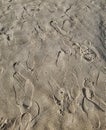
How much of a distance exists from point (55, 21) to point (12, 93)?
72cm

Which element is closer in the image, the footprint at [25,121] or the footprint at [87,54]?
the footprint at [25,121]

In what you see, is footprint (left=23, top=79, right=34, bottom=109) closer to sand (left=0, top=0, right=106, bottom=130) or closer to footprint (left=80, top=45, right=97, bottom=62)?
sand (left=0, top=0, right=106, bottom=130)

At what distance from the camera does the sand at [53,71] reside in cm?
219

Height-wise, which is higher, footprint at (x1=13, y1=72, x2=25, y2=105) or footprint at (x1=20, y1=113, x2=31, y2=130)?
footprint at (x1=13, y1=72, x2=25, y2=105)

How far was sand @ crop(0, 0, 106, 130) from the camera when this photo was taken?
7.18 ft

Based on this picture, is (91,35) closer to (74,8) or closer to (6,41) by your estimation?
(74,8)

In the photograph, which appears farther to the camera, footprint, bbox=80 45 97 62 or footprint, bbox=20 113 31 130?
footprint, bbox=80 45 97 62

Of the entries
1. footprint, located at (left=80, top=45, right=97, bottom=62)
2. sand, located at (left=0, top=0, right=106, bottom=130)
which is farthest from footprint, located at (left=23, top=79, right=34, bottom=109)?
footprint, located at (left=80, top=45, right=97, bottom=62)

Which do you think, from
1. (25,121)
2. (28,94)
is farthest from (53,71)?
(25,121)

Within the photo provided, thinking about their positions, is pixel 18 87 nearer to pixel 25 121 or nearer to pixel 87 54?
pixel 25 121

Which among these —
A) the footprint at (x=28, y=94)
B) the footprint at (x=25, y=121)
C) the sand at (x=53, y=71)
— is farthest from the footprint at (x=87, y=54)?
the footprint at (x=25, y=121)

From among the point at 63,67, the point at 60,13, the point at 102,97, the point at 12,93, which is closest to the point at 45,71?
the point at 63,67

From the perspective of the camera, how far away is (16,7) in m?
2.75

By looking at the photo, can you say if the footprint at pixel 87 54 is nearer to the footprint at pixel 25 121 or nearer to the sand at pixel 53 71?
the sand at pixel 53 71
